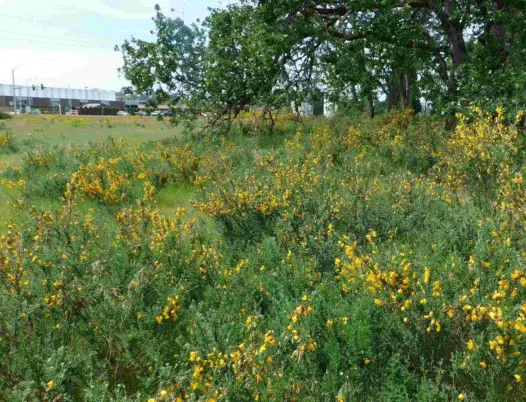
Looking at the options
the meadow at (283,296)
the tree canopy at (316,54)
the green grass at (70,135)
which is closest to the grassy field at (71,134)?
the green grass at (70,135)

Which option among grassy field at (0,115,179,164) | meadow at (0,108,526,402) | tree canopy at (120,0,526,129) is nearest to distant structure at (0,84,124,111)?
grassy field at (0,115,179,164)

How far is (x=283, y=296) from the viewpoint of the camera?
298 cm

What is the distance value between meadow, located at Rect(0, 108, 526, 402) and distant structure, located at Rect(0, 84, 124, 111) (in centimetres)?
8471

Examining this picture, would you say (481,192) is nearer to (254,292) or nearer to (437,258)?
(437,258)

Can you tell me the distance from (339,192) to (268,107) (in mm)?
5737

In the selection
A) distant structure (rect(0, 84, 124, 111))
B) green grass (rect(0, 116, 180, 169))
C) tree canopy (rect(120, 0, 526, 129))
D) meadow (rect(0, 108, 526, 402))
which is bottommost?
meadow (rect(0, 108, 526, 402))

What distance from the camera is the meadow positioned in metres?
2.35

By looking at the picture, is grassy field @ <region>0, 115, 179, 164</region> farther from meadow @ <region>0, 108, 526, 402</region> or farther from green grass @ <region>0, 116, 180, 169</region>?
meadow @ <region>0, 108, 526, 402</region>

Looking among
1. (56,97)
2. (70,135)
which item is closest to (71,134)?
(70,135)

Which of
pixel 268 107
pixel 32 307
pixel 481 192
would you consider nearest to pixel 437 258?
pixel 481 192

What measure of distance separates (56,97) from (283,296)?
10214 cm

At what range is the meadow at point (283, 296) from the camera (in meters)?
2.35

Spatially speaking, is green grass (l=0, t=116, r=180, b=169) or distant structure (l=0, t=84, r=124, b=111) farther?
distant structure (l=0, t=84, r=124, b=111)

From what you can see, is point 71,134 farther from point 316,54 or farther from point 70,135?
point 316,54
